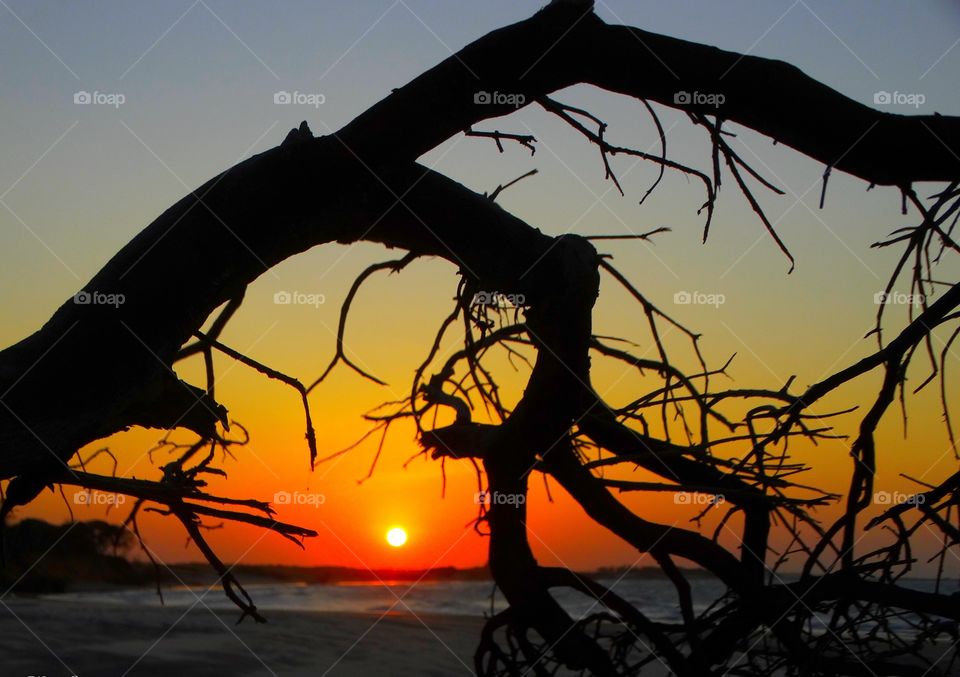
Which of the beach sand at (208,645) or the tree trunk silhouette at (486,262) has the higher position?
the tree trunk silhouette at (486,262)

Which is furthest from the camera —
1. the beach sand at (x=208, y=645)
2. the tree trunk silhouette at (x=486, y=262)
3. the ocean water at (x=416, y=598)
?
the ocean water at (x=416, y=598)

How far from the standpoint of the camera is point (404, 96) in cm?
182

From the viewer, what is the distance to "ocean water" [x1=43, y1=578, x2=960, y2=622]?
1919cm

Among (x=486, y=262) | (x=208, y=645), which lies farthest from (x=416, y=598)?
(x=486, y=262)

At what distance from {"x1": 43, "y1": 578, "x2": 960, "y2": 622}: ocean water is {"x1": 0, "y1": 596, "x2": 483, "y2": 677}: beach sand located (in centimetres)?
250

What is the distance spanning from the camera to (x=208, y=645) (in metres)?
11.3

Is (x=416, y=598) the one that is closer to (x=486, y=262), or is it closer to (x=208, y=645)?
(x=208, y=645)

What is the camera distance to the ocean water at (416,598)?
19.2 meters

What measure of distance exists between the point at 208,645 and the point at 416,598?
14.2 metres

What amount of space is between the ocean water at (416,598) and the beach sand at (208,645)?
8.19 feet

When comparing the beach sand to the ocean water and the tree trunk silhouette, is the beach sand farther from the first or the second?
the tree trunk silhouette

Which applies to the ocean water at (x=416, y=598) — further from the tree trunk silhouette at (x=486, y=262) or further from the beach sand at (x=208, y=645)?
the tree trunk silhouette at (x=486, y=262)

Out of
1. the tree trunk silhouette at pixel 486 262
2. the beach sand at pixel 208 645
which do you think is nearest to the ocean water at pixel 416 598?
the beach sand at pixel 208 645

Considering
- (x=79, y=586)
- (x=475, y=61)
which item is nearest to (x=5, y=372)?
(x=475, y=61)
